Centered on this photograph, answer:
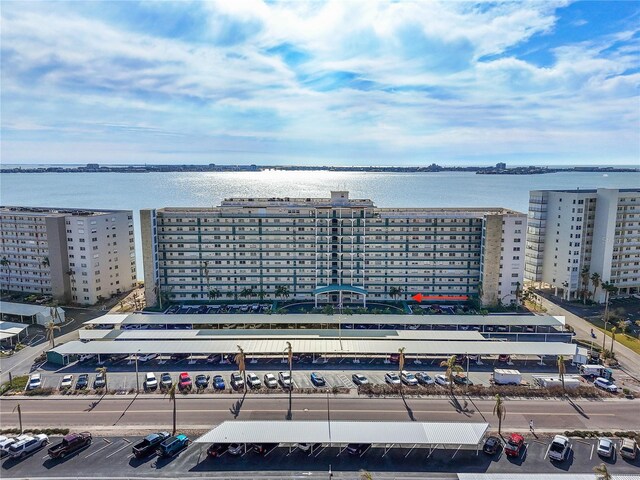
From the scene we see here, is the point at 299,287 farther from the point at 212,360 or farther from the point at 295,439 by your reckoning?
the point at 295,439

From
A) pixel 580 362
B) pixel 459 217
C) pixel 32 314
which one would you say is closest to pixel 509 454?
pixel 580 362

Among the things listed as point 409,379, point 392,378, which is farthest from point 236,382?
point 409,379

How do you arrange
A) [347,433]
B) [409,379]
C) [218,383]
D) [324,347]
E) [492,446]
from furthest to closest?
[324,347], [409,379], [218,383], [492,446], [347,433]

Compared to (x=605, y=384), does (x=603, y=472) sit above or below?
above

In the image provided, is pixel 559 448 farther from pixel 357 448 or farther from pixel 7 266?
pixel 7 266

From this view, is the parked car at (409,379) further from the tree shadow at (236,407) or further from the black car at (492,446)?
the tree shadow at (236,407)

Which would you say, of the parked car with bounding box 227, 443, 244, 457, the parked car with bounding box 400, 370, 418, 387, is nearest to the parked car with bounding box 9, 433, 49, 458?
the parked car with bounding box 227, 443, 244, 457
